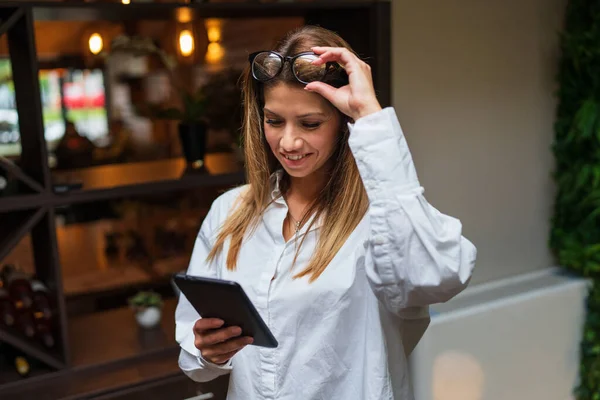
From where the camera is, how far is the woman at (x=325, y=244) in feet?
3.39

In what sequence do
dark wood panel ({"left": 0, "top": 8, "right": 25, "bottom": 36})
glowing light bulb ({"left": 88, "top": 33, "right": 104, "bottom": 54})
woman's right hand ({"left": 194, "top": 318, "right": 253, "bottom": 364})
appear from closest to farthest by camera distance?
woman's right hand ({"left": 194, "top": 318, "right": 253, "bottom": 364})
dark wood panel ({"left": 0, "top": 8, "right": 25, "bottom": 36})
glowing light bulb ({"left": 88, "top": 33, "right": 104, "bottom": 54})

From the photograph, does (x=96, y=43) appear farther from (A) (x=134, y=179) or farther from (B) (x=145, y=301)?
(B) (x=145, y=301)

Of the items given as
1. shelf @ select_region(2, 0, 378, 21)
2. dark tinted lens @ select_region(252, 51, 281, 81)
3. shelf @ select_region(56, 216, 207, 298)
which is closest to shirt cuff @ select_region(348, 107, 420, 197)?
dark tinted lens @ select_region(252, 51, 281, 81)

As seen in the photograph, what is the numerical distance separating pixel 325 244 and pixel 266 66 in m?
0.36

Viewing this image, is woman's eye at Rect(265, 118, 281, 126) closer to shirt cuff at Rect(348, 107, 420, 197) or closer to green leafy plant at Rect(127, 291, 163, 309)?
shirt cuff at Rect(348, 107, 420, 197)

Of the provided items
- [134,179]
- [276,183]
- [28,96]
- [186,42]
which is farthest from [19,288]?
[186,42]

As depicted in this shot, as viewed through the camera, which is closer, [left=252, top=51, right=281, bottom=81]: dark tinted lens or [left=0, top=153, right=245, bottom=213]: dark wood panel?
[left=252, top=51, right=281, bottom=81]: dark tinted lens

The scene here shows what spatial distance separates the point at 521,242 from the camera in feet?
9.92

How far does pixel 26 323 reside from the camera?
195 cm

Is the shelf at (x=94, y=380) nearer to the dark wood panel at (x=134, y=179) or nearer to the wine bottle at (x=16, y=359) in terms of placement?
the wine bottle at (x=16, y=359)

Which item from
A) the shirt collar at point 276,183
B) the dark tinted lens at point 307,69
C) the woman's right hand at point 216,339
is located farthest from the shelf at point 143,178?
the dark tinted lens at point 307,69

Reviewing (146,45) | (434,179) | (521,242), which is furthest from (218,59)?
(521,242)

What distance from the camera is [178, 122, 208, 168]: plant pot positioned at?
2283mm

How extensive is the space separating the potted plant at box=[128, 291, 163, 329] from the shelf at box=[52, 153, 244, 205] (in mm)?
443
